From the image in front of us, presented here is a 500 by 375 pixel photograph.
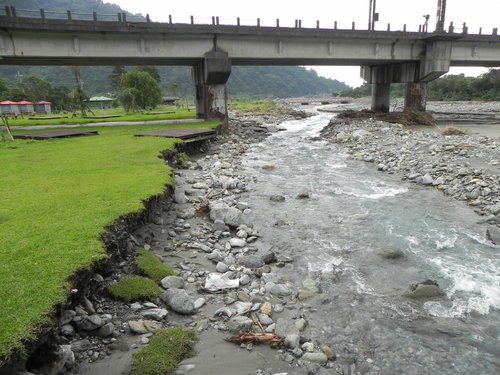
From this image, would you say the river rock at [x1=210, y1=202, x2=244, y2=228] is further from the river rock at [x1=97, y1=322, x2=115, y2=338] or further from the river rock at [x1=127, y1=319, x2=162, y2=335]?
the river rock at [x1=97, y1=322, x2=115, y2=338]

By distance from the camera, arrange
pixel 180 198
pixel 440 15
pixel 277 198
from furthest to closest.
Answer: pixel 440 15 → pixel 277 198 → pixel 180 198

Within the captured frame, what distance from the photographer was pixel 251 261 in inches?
308

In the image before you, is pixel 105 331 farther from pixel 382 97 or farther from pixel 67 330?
pixel 382 97

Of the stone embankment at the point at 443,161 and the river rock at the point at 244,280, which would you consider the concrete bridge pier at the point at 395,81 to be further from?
the river rock at the point at 244,280

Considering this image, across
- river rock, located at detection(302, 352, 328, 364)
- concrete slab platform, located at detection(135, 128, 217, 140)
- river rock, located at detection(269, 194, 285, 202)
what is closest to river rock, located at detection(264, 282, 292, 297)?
river rock, located at detection(302, 352, 328, 364)

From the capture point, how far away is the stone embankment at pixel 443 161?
1205 centimetres

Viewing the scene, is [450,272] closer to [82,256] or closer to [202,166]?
[82,256]

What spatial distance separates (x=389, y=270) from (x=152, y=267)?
16.2 ft

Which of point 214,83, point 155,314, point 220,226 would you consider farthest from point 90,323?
point 214,83

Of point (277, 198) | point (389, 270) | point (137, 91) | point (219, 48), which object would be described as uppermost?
point (219, 48)

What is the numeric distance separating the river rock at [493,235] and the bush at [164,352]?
7922mm

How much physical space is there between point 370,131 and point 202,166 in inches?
649

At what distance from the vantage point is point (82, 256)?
5.78m

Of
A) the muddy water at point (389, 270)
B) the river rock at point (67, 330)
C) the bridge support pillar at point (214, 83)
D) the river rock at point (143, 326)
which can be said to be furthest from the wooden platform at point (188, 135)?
the river rock at point (67, 330)
